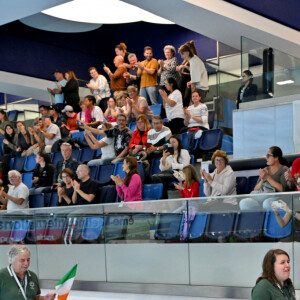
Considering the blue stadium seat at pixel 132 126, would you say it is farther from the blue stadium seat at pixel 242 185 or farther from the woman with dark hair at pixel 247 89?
the blue stadium seat at pixel 242 185

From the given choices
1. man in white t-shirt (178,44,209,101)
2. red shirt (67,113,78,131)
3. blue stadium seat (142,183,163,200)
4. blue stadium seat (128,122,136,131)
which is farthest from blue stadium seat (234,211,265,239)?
red shirt (67,113,78,131)

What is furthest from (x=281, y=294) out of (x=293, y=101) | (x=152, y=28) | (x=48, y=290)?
(x=152, y=28)

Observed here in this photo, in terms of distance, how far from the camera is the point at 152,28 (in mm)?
19562

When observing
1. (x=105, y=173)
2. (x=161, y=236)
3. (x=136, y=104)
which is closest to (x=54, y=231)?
(x=161, y=236)

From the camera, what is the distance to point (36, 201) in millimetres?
10758

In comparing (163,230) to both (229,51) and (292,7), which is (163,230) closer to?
(292,7)

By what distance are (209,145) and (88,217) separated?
271 cm

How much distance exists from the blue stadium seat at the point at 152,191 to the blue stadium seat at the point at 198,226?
6.42ft

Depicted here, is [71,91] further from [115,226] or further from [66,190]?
[115,226]

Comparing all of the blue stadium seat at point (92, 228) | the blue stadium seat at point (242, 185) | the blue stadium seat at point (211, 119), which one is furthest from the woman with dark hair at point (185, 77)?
the blue stadium seat at point (92, 228)

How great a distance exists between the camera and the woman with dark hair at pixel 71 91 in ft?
48.2

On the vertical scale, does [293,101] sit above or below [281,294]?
above

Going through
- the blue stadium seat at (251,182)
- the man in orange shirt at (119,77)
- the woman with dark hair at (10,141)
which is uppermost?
the man in orange shirt at (119,77)

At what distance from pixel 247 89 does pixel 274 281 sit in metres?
6.31
